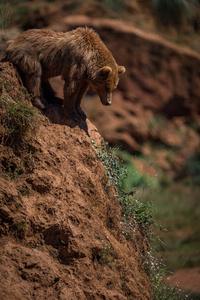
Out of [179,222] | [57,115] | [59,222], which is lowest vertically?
[179,222]

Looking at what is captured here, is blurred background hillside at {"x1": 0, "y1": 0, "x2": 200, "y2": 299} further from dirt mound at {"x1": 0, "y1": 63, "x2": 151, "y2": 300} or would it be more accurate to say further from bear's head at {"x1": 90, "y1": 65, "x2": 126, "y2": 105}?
dirt mound at {"x1": 0, "y1": 63, "x2": 151, "y2": 300}

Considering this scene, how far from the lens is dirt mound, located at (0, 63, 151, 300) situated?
3955 millimetres

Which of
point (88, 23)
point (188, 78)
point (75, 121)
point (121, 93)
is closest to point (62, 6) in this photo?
point (88, 23)

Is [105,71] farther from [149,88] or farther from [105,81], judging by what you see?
[149,88]

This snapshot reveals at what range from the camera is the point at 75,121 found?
218 inches

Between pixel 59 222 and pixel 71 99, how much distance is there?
1898mm

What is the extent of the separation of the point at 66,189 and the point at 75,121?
1196 mm

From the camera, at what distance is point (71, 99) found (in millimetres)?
5457

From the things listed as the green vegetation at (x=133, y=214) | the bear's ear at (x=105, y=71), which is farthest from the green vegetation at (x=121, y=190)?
the bear's ear at (x=105, y=71)

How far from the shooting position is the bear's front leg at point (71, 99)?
17.8 ft

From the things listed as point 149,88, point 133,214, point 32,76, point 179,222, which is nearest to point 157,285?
point 133,214

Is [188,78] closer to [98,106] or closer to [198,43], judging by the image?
[198,43]

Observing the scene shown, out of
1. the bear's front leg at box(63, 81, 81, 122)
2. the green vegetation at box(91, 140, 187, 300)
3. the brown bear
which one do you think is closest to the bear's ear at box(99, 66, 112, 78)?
the brown bear

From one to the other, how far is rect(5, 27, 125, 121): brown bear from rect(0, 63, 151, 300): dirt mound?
0.21 metres
